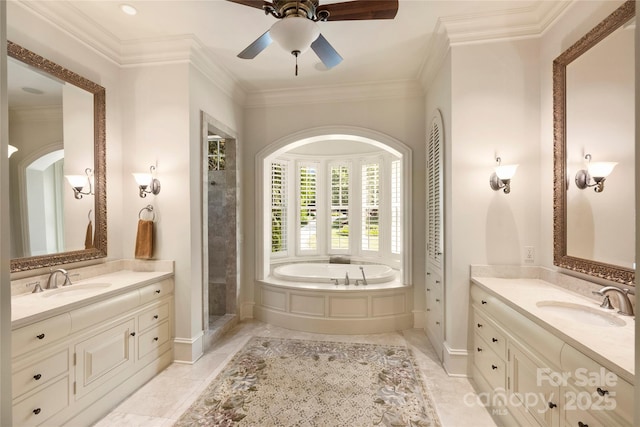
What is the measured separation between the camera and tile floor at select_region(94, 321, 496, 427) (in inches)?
80.2

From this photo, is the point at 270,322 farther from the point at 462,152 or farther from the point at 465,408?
the point at 462,152

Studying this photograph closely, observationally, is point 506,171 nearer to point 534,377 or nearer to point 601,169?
point 601,169

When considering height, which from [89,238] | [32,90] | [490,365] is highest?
[32,90]

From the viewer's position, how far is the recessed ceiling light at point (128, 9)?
7.61ft

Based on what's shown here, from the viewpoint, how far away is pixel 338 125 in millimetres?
3732

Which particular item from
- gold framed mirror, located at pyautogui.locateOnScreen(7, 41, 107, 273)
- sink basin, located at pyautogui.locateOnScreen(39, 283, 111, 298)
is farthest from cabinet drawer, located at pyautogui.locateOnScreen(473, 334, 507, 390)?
gold framed mirror, located at pyautogui.locateOnScreen(7, 41, 107, 273)

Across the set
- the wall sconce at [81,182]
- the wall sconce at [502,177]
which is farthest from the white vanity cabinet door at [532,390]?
the wall sconce at [81,182]

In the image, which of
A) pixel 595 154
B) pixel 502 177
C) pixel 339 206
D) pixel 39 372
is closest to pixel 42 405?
pixel 39 372

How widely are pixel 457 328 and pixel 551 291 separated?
2.62 feet

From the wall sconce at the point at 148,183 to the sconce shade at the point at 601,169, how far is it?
3.39m

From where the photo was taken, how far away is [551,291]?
208cm

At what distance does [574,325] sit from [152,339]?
3.03 metres

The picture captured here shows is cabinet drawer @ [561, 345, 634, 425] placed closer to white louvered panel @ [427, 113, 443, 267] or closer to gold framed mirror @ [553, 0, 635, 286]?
gold framed mirror @ [553, 0, 635, 286]

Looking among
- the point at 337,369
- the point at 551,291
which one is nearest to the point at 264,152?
the point at 337,369
